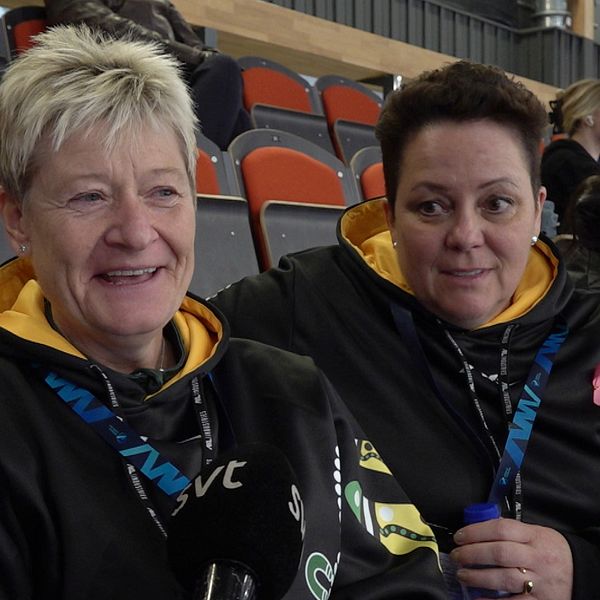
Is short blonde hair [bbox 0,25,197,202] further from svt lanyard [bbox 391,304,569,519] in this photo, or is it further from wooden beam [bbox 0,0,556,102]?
wooden beam [bbox 0,0,556,102]

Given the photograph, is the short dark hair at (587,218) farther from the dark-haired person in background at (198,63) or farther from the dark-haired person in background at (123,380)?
the dark-haired person in background at (198,63)

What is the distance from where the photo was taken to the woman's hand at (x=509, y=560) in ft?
4.02

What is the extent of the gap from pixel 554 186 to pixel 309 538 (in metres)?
2.69

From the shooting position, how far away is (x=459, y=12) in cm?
818

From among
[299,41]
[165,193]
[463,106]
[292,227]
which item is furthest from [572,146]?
[165,193]

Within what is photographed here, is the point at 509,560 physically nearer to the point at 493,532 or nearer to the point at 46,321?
the point at 493,532

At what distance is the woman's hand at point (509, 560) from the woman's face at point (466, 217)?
323 millimetres

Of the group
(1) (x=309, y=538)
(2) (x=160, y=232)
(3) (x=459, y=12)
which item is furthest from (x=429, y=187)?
(3) (x=459, y=12)

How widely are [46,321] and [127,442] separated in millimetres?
174

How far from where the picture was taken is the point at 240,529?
685 mm

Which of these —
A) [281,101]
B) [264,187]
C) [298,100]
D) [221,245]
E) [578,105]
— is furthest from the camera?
[298,100]

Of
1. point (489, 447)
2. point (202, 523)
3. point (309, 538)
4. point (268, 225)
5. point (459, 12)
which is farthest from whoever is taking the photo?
point (459, 12)

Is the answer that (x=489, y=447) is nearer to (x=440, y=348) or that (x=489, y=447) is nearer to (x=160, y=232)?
(x=440, y=348)

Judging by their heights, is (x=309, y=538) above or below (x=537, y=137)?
below
